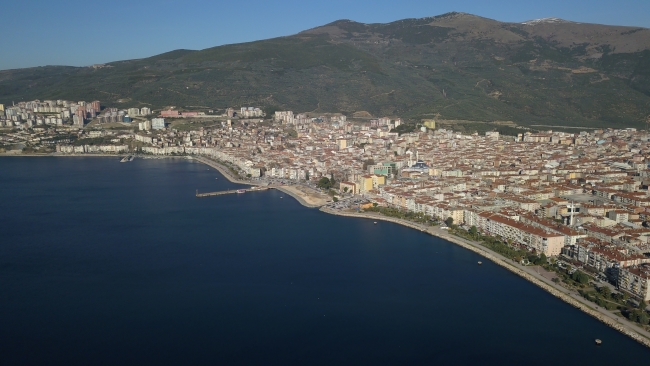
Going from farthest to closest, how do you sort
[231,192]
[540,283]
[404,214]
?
[231,192]
[404,214]
[540,283]

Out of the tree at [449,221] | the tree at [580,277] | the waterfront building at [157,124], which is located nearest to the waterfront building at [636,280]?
the tree at [580,277]

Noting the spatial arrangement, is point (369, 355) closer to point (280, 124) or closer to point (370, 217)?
point (370, 217)

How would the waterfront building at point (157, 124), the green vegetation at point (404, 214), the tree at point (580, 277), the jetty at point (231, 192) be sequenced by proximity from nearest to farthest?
the tree at point (580, 277), the green vegetation at point (404, 214), the jetty at point (231, 192), the waterfront building at point (157, 124)

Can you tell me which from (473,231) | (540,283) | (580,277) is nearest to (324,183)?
(473,231)

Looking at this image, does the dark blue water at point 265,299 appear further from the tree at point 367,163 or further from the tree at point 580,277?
the tree at point 367,163

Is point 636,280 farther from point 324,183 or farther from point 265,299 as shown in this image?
point 324,183
